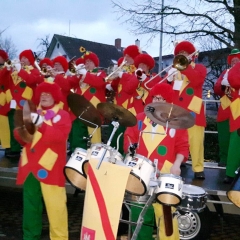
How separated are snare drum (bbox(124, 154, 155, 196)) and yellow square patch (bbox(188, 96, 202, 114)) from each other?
2.21 m

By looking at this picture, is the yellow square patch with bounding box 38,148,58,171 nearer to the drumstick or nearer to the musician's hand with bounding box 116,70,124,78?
the drumstick

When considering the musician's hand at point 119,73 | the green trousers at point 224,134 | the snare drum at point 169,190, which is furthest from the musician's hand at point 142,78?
the snare drum at point 169,190

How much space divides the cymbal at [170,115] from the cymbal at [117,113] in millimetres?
175

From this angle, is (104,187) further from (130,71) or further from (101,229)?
(130,71)

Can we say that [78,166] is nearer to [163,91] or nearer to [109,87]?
[163,91]

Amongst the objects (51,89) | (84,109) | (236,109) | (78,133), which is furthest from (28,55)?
(236,109)

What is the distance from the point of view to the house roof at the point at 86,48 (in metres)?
32.2

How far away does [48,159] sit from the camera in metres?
4.47

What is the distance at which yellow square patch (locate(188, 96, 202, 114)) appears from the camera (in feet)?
18.4

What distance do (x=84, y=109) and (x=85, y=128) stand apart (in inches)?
109

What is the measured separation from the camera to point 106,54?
34.9 m

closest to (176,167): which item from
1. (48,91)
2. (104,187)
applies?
(104,187)

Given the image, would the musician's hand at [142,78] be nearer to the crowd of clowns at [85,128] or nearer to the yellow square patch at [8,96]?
the crowd of clowns at [85,128]

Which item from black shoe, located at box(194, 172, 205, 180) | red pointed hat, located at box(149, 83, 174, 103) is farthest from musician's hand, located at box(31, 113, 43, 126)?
black shoe, located at box(194, 172, 205, 180)
